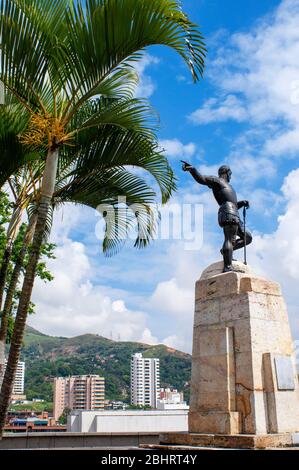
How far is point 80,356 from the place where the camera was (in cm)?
19225

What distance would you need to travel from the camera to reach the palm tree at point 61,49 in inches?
241

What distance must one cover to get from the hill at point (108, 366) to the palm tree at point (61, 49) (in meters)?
130

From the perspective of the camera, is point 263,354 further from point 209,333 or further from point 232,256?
point 232,256

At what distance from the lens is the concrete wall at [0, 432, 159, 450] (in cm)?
1070

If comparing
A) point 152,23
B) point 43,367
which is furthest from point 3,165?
point 43,367

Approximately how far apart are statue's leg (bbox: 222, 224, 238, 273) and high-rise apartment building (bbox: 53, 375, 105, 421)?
123 meters

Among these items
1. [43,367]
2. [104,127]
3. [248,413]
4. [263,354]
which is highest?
[43,367]

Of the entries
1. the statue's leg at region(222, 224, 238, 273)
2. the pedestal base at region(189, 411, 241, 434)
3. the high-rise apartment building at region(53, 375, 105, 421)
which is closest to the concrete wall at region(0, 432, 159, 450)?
the pedestal base at region(189, 411, 241, 434)

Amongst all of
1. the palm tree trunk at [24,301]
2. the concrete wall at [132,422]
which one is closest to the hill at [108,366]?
the concrete wall at [132,422]

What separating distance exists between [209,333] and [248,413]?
133cm

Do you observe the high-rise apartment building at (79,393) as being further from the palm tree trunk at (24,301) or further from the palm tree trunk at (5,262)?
the palm tree trunk at (24,301)

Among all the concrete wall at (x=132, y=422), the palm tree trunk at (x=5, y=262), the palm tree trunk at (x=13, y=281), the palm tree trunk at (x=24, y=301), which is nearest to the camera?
the palm tree trunk at (x=24, y=301)

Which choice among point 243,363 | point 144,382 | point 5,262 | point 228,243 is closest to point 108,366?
point 144,382

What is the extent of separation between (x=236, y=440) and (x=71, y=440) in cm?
592
